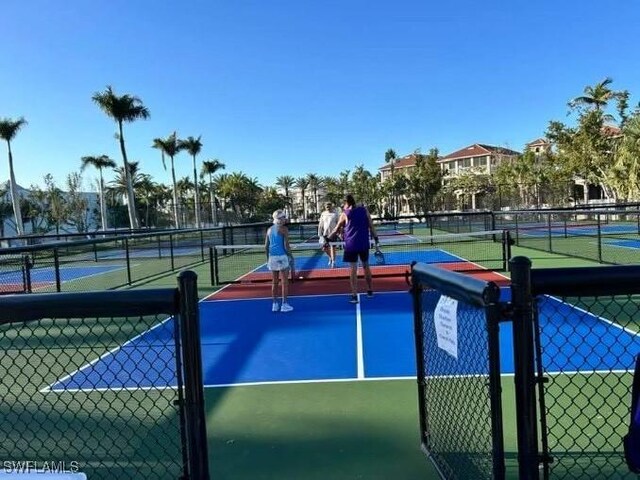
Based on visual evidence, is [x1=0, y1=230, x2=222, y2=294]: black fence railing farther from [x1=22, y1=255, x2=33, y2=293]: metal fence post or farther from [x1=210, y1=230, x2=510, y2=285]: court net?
[x1=210, y1=230, x2=510, y2=285]: court net

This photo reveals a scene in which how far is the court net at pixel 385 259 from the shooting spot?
1397cm

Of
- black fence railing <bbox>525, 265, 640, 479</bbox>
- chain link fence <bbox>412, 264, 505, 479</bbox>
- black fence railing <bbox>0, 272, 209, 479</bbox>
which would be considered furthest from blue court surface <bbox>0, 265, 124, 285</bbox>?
chain link fence <bbox>412, 264, 505, 479</bbox>

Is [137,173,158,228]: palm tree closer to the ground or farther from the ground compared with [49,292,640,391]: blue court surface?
farther from the ground

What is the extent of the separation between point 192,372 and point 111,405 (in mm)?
3050

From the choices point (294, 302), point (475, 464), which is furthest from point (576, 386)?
point (294, 302)

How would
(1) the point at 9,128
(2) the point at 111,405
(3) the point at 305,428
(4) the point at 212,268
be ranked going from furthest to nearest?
1. (1) the point at 9,128
2. (4) the point at 212,268
3. (2) the point at 111,405
4. (3) the point at 305,428

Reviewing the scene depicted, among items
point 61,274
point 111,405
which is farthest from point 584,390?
point 61,274

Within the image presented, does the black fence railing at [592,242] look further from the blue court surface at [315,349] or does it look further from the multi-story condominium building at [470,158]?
the multi-story condominium building at [470,158]

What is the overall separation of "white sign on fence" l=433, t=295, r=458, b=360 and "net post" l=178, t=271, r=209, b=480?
4.24 ft

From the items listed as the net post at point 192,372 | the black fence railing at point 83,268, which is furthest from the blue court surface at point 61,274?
the net post at point 192,372

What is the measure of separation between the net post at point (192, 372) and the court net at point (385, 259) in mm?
9001

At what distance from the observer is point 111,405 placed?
16.8 feet

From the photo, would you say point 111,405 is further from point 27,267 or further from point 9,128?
point 9,128

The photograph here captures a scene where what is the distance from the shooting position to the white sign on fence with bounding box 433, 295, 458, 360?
9.32 feet
